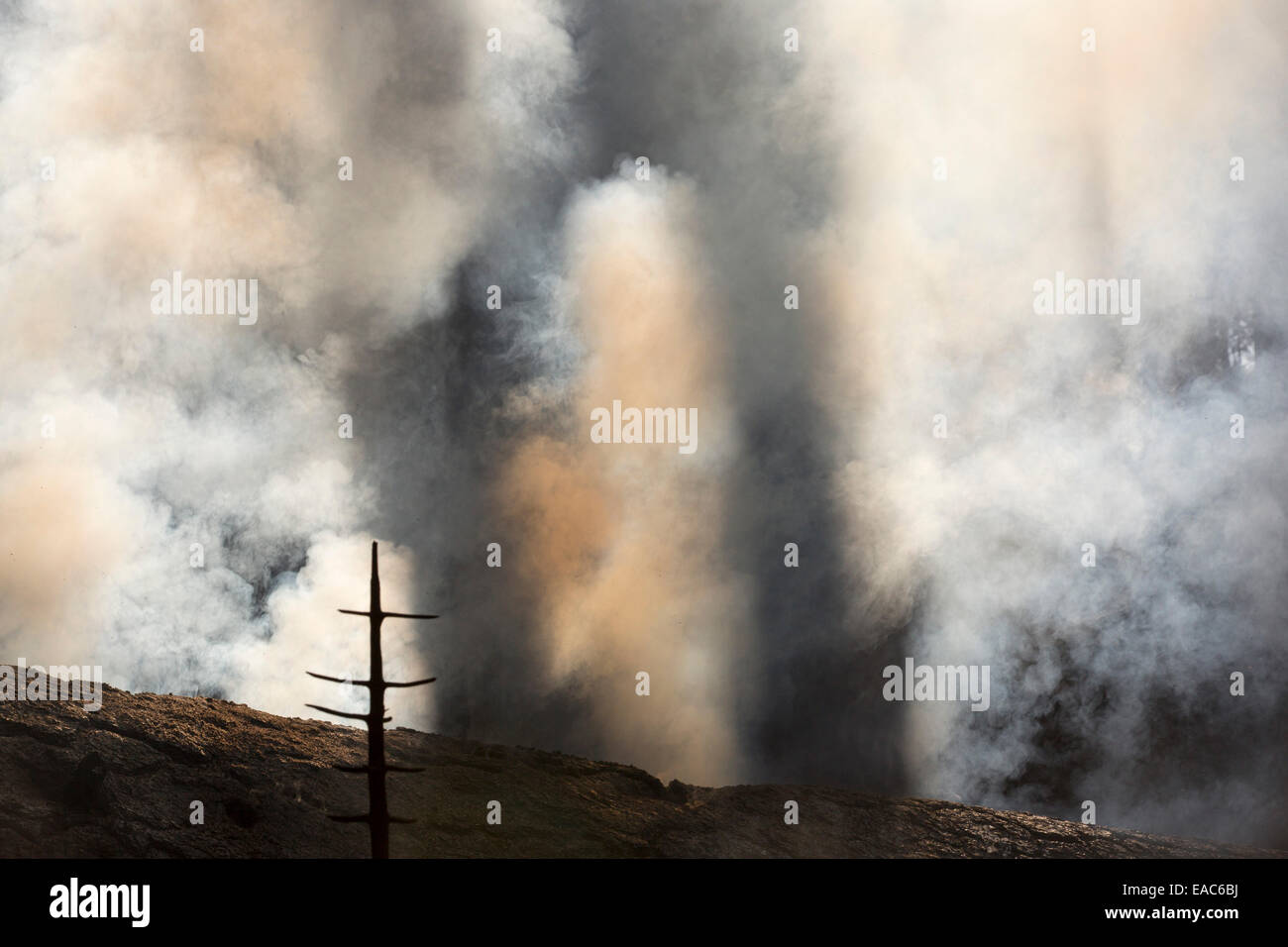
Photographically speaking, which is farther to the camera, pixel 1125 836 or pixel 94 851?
pixel 1125 836

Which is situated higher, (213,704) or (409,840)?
(213,704)

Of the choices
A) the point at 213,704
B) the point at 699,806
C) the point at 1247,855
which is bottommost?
the point at 1247,855

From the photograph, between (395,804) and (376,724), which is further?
(395,804)

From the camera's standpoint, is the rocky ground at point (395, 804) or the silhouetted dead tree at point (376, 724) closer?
the silhouetted dead tree at point (376, 724)

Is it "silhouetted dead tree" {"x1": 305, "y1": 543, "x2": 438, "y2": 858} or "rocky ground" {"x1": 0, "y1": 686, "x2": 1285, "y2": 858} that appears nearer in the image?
"silhouetted dead tree" {"x1": 305, "y1": 543, "x2": 438, "y2": 858}

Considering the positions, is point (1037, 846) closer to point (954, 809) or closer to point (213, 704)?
point (954, 809)
